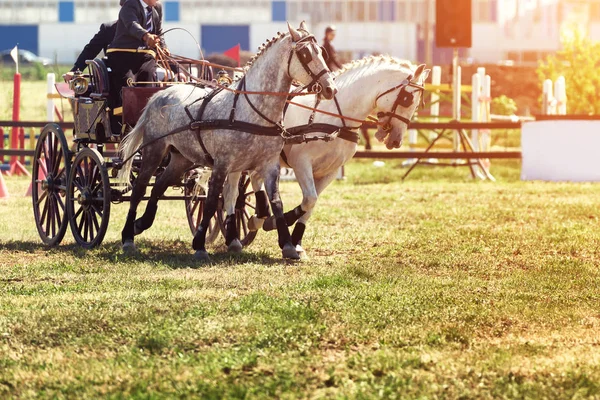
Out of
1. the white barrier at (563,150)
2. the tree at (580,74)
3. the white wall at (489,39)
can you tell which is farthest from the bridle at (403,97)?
the white wall at (489,39)

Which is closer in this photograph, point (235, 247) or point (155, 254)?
point (155, 254)

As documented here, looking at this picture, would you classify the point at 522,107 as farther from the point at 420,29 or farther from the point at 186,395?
the point at 186,395

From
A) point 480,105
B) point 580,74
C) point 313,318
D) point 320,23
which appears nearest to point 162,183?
point 313,318

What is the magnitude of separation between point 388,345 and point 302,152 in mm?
4664

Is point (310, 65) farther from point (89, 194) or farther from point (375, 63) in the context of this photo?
point (89, 194)

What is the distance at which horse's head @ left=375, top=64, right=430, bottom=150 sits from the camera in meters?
11.8

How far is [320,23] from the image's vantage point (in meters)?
78.2

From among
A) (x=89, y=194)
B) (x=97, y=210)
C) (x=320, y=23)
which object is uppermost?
(x=320, y=23)

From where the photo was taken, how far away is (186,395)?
20.0 ft

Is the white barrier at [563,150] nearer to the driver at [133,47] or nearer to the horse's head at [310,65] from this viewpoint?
the driver at [133,47]

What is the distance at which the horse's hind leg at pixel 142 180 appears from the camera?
12.1m

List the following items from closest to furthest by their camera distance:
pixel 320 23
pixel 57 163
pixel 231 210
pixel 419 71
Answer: pixel 419 71
pixel 231 210
pixel 57 163
pixel 320 23

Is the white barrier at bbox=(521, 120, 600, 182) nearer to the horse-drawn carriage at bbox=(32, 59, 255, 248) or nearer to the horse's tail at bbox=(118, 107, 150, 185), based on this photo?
the horse-drawn carriage at bbox=(32, 59, 255, 248)

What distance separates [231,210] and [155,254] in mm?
828
